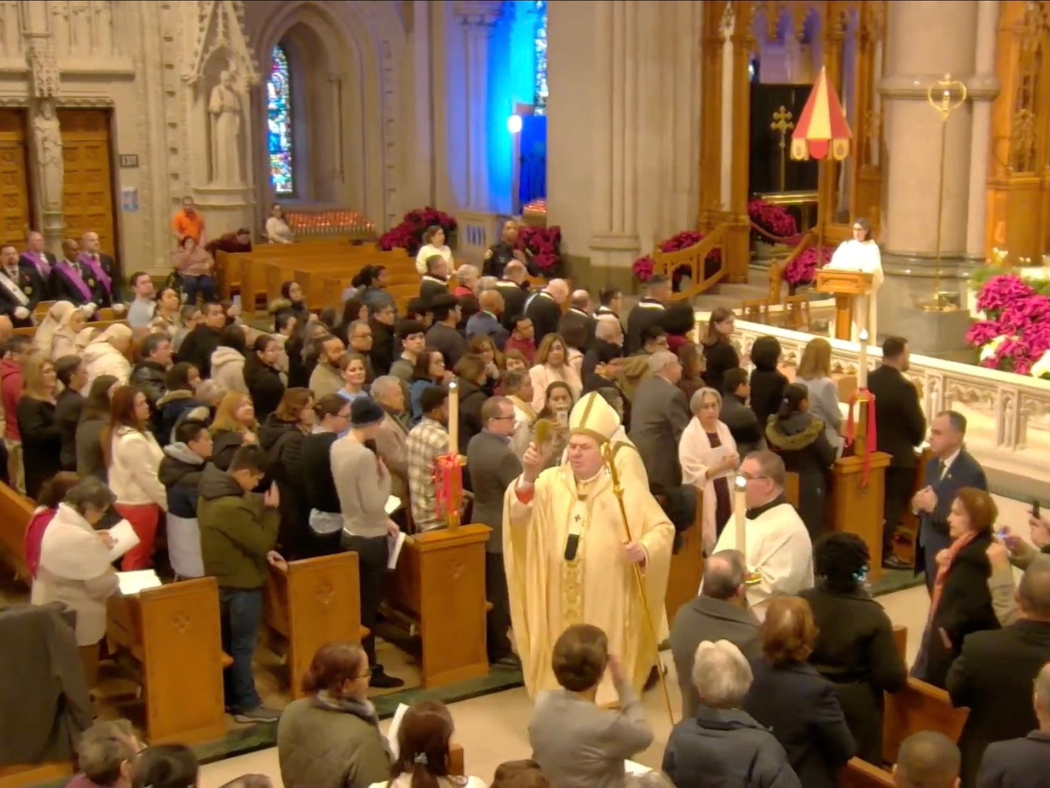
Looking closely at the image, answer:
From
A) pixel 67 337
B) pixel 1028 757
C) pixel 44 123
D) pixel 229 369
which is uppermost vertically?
pixel 44 123

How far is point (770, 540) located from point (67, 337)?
22.8 feet

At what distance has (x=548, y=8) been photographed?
19.0 m

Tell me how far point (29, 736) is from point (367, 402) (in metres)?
2.17

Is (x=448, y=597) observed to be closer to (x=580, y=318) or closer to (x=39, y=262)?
(x=580, y=318)

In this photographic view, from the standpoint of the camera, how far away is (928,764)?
3.91 metres

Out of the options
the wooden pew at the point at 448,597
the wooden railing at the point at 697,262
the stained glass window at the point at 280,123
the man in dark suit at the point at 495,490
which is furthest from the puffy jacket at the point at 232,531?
the stained glass window at the point at 280,123

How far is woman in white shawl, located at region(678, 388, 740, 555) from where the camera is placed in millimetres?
7645

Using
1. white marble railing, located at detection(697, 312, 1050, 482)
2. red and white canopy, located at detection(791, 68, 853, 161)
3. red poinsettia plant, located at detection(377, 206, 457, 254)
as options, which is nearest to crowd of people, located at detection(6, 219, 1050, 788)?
white marble railing, located at detection(697, 312, 1050, 482)

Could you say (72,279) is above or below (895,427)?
above

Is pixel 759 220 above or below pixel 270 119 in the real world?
below

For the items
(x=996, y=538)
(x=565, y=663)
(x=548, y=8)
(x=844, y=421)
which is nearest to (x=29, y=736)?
(x=565, y=663)

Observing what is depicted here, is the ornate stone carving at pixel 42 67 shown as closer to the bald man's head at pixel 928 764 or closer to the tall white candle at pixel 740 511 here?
the tall white candle at pixel 740 511

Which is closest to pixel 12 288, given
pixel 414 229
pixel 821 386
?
pixel 414 229

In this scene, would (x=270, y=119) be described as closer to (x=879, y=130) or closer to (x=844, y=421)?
(x=879, y=130)
